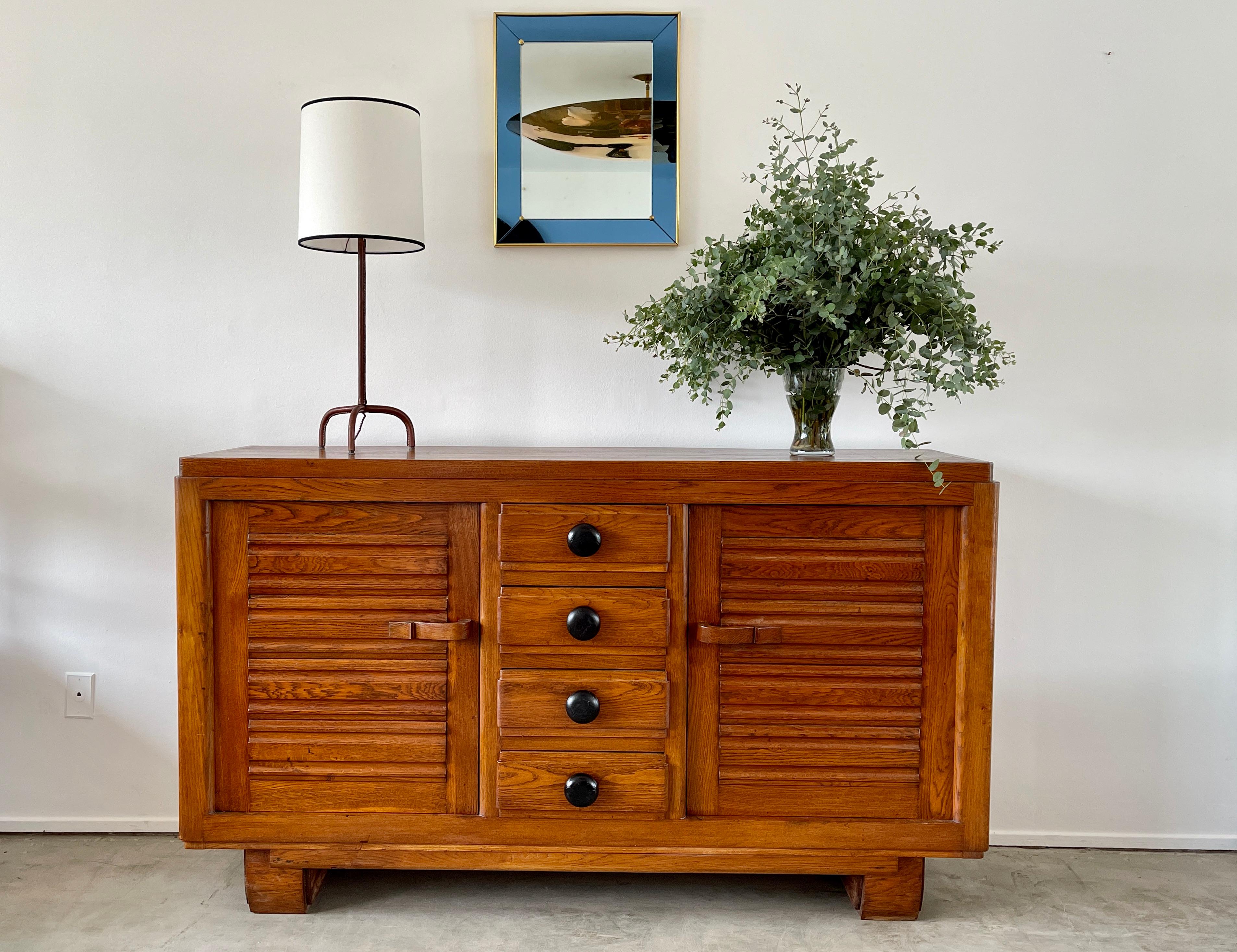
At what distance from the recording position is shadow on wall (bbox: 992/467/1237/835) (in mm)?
2004

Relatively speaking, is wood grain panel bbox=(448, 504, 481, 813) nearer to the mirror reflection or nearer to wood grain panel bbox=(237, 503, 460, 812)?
wood grain panel bbox=(237, 503, 460, 812)

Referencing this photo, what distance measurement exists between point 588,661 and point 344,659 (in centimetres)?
42

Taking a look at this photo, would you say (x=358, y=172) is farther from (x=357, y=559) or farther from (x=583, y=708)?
(x=583, y=708)

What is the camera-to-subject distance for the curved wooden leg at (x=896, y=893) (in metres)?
1.65

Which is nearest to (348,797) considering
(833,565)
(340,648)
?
(340,648)

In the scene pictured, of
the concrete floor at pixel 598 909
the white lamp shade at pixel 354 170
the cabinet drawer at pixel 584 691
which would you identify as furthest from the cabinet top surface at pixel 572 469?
the concrete floor at pixel 598 909

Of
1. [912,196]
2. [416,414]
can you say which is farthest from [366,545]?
[912,196]

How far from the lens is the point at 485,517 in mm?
1571

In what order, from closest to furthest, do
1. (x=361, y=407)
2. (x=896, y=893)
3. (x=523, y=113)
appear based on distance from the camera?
(x=896, y=893) → (x=361, y=407) → (x=523, y=113)

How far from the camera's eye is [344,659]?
5.24 feet

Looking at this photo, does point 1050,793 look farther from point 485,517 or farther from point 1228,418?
point 485,517

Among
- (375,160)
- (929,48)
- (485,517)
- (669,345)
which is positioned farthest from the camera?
(929,48)

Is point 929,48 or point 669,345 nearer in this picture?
point 669,345

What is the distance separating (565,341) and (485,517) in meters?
0.58
